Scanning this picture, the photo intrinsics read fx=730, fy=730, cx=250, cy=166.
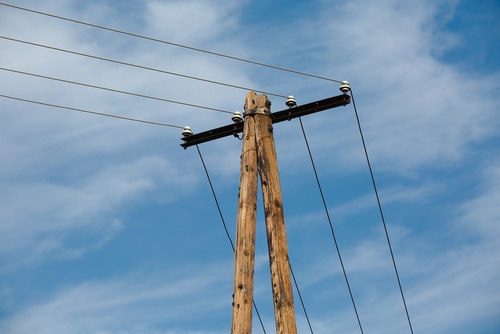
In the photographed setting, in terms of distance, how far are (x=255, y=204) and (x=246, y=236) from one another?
474 mm

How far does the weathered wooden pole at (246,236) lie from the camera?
846cm

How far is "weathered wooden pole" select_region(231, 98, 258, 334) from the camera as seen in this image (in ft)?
27.8

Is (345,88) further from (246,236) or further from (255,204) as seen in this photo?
(246,236)

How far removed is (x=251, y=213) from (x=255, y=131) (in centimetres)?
118

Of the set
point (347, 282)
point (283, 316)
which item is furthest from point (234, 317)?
point (347, 282)

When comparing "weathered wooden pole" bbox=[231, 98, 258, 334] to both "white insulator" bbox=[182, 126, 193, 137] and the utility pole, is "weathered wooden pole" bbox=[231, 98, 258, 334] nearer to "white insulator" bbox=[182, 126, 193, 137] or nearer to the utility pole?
the utility pole

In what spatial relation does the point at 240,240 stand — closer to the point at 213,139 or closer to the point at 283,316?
the point at 283,316

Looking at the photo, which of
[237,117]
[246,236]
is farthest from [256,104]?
[246,236]

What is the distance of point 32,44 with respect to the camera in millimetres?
10781

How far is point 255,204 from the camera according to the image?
30.0ft

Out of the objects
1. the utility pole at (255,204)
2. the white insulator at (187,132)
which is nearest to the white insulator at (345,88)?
the utility pole at (255,204)

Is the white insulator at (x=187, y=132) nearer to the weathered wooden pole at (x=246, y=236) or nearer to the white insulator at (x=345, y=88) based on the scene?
the weathered wooden pole at (x=246, y=236)

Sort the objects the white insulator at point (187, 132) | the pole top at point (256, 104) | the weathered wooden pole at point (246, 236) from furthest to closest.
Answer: the white insulator at point (187, 132) → the pole top at point (256, 104) → the weathered wooden pole at point (246, 236)

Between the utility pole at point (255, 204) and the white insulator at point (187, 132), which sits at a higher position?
the white insulator at point (187, 132)
